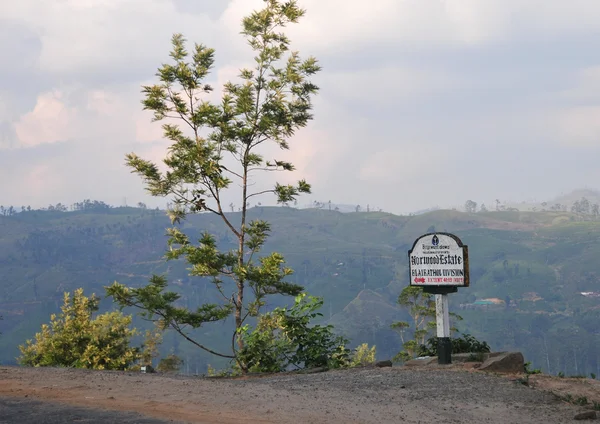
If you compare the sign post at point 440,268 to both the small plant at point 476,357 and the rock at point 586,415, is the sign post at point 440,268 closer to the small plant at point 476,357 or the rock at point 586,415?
the small plant at point 476,357

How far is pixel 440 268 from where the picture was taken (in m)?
16.4

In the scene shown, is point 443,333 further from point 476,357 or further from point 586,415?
point 586,415

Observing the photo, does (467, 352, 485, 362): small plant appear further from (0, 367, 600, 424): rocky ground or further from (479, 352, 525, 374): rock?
(0, 367, 600, 424): rocky ground

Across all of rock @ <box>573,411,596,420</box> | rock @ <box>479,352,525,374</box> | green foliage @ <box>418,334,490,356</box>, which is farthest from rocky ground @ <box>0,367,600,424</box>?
green foliage @ <box>418,334,490,356</box>

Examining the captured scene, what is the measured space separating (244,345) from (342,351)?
314 centimetres

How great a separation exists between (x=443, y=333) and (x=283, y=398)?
5945mm

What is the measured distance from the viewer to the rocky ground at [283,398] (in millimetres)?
9875

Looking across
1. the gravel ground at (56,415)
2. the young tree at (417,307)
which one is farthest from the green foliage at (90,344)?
the gravel ground at (56,415)

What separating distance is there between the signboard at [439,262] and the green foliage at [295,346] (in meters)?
2.64

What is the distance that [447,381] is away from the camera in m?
13.3

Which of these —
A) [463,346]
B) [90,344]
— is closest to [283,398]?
[463,346]

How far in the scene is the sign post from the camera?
16.2m

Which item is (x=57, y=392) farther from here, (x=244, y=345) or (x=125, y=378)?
(x=244, y=345)

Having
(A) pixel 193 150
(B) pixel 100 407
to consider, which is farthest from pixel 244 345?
(B) pixel 100 407
